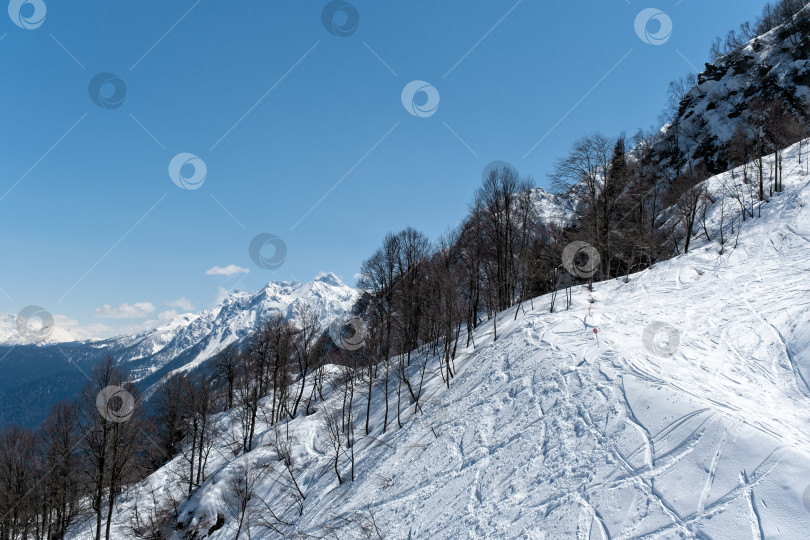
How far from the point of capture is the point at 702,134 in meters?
51.2

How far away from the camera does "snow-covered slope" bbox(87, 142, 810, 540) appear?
7.75 meters

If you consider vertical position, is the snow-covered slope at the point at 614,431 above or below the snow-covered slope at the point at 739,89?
below

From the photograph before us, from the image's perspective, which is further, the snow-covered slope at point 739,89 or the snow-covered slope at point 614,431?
the snow-covered slope at point 739,89

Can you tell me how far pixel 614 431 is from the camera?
10281 mm

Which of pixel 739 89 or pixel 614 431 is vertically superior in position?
pixel 739 89

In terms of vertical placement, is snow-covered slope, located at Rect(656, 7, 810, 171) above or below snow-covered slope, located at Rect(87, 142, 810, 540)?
above

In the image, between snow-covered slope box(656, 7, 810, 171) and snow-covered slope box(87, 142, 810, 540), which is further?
snow-covered slope box(656, 7, 810, 171)

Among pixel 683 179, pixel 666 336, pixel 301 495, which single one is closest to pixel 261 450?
pixel 301 495

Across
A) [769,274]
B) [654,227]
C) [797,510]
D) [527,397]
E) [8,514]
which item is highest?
[654,227]

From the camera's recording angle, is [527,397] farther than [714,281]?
No

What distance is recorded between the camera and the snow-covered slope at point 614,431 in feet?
25.4

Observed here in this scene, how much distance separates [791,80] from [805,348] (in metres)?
55.5

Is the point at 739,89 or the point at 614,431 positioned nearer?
the point at 614,431

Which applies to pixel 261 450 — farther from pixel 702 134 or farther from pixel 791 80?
pixel 791 80
